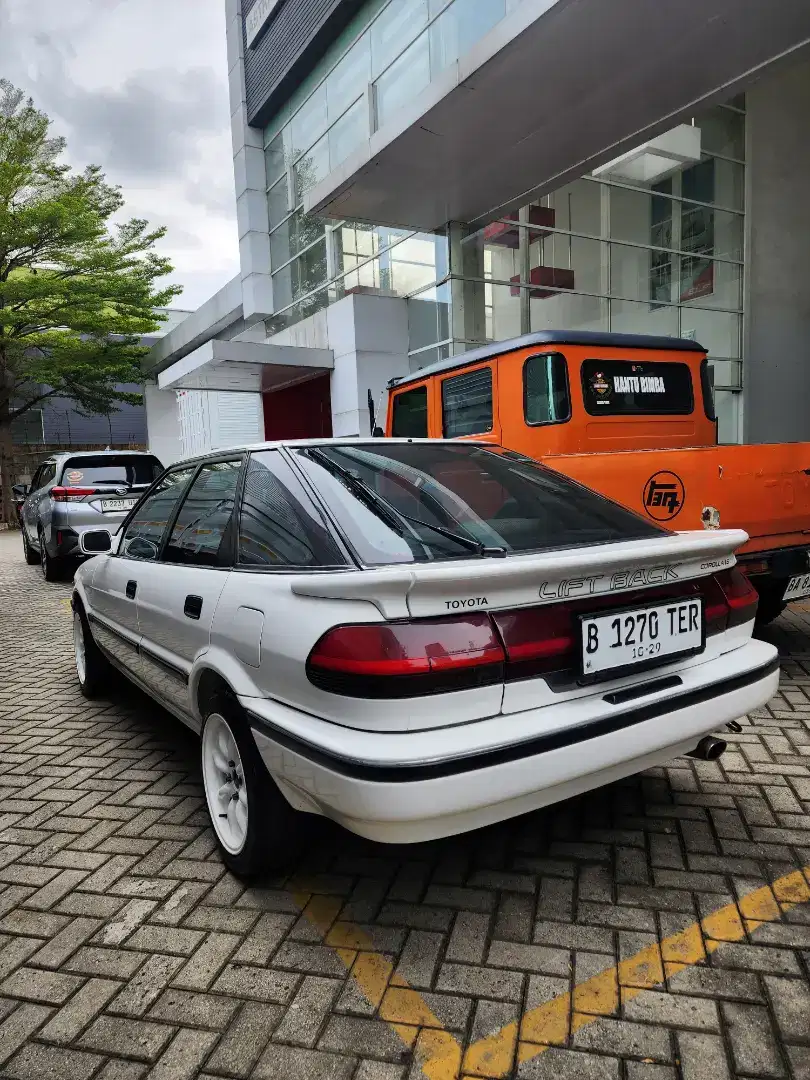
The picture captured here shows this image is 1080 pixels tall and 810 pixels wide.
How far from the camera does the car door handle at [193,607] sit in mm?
2619

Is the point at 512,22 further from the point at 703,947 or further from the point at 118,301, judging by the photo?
the point at 118,301

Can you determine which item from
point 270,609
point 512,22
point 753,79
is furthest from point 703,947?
point 753,79

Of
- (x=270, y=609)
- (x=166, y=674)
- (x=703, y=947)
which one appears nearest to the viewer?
(x=703, y=947)

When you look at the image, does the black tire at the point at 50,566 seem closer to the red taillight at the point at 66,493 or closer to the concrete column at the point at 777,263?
the red taillight at the point at 66,493

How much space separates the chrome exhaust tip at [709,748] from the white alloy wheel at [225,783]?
1.52 m

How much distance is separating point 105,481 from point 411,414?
16.9 feet

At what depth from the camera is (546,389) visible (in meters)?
5.02

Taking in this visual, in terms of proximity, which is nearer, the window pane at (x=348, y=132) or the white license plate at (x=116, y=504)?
the white license plate at (x=116, y=504)

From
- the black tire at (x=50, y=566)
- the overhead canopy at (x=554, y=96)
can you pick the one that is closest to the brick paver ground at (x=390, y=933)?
the overhead canopy at (x=554, y=96)

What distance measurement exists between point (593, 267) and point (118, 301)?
1659 cm

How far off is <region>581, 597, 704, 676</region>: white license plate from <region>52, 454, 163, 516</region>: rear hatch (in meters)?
8.17

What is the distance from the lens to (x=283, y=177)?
59.8 ft

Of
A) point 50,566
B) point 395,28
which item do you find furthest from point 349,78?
point 50,566

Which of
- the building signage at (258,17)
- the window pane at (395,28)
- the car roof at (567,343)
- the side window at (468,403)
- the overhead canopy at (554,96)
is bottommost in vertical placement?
the side window at (468,403)
